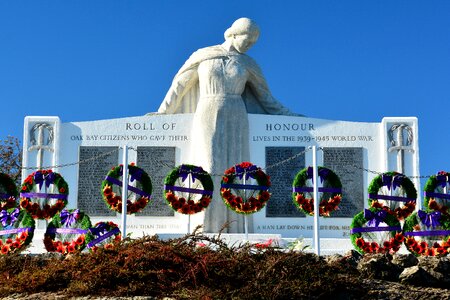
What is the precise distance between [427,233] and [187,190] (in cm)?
415

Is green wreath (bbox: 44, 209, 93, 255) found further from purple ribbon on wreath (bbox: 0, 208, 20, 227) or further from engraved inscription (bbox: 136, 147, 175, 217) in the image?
engraved inscription (bbox: 136, 147, 175, 217)

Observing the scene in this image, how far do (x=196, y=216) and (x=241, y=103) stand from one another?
103 inches

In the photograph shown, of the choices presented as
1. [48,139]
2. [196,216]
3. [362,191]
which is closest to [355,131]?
[362,191]

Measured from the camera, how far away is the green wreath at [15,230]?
10289 mm

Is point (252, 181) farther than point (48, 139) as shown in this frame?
No

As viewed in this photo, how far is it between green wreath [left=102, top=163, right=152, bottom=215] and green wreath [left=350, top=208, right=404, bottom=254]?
3962 millimetres

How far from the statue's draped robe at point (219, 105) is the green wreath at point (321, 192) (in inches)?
92.7

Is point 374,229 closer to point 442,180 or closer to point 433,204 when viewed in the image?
point 433,204

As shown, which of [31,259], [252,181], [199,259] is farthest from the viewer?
[252,181]

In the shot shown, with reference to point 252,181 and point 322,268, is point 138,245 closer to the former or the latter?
point 322,268

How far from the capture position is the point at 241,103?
14781 millimetres

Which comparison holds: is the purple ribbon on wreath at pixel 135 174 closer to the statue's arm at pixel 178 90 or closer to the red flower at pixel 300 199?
the red flower at pixel 300 199

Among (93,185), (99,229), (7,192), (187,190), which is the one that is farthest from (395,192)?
(7,192)

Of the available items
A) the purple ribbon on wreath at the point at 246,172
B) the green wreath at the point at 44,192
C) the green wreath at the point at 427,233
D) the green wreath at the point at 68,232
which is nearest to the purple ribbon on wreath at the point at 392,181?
the green wreath at the point at 427,233
